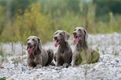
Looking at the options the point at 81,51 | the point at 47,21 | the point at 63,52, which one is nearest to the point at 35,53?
the point at 63,52

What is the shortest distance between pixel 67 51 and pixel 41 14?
855cm

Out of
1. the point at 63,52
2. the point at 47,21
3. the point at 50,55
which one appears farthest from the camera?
the point at 47,21

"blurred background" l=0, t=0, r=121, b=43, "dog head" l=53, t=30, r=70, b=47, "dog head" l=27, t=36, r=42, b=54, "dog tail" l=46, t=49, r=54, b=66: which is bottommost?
"dog tail" l=46, t=49, r=54, b=66

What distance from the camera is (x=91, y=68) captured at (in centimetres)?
932

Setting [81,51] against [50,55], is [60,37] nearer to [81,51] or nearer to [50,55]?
[81,51]

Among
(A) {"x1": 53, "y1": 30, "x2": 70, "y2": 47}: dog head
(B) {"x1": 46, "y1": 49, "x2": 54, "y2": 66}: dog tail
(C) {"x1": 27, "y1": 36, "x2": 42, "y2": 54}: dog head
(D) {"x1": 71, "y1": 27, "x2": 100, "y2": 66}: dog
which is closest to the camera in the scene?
(D) {"x1": 71, "y1": 27, "x2": 100, "y2": 66}: dog

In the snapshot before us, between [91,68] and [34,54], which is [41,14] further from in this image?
[91,68]

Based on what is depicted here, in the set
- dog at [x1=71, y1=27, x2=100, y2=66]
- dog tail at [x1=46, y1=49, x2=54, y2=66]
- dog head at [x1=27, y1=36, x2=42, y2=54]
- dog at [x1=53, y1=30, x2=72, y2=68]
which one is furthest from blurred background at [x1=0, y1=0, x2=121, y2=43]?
dog at [x1=71, y1=27, x2=100, y2=66]

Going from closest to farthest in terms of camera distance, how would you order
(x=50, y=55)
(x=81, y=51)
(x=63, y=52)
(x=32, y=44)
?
(x=32, y=44) → (x=81, y=51) → (x=63, y=52) → (x=50, y=55)

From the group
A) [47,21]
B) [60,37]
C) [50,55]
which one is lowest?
[50,55]

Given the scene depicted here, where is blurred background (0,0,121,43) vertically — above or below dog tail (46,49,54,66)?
above

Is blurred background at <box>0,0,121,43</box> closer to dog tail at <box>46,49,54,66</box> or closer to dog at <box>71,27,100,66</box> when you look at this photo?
dog tail at <box>46,49,54,66</box>

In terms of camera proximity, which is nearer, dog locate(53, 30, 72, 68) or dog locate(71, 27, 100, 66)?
dog locate(71, 27, 100, 66)

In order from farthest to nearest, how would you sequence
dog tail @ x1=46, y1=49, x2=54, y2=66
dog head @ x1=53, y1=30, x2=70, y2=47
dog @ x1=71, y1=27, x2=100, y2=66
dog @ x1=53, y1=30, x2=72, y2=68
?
dog tail @ x1=46, y1=49, x2=54, y2=66
dog @ x1=53, y1=30, x2=72, y2=68
dog head @ x1=53, y1=30, x2=70, y2=47
dog @ x1=71, y1=27, x2=100, y2=66
